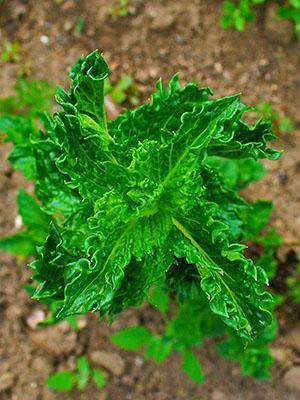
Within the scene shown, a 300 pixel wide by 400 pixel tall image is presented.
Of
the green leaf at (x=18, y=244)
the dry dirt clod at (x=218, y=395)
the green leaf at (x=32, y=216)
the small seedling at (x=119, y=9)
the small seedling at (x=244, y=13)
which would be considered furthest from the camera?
the small seedling at (x=119, y=9)

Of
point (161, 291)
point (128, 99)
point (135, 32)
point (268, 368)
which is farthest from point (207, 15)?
point (268, 368)

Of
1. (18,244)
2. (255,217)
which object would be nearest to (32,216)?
(18,244)

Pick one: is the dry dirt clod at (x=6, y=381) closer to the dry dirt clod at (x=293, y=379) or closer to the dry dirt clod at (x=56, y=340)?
the dry dirt clod at (x=56, y=340)

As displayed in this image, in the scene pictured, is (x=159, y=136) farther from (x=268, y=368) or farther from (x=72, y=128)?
(x=268, y=368)

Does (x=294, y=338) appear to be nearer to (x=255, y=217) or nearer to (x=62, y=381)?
(x=255, y=217)

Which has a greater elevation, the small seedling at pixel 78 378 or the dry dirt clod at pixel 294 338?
the small seedling at pixel 78 378

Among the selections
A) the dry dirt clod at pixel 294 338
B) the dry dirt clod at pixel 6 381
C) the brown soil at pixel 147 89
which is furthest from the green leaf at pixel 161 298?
the dry dirt clod at pixel 6 381

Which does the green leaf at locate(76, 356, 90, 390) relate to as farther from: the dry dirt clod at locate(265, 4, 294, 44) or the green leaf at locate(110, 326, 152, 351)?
the dry dirt clod at locate(265, 4, 294, 44)
